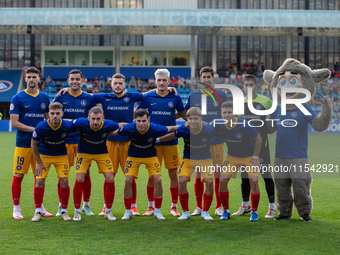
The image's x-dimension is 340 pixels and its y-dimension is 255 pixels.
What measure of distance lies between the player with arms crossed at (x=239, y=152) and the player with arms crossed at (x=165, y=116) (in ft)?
2.37

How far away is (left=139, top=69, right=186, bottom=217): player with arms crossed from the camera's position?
19.8 feet

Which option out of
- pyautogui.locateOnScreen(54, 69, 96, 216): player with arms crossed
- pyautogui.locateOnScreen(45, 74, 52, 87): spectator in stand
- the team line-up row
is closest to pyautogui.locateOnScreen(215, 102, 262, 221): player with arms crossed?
the team line-up row

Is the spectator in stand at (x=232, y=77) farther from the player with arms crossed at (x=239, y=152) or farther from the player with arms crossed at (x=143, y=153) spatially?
the player with arms crossed at (x=143, y=153)

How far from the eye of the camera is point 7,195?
7.21 metres

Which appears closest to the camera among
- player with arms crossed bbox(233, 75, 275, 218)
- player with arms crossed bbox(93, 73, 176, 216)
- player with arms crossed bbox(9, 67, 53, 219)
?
player with arms crossed bbox(9, 67, 53, 219)

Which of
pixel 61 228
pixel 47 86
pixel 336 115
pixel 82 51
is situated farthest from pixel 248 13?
pixel 61 228

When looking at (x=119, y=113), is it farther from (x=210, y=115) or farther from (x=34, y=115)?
(x=210, y=115)

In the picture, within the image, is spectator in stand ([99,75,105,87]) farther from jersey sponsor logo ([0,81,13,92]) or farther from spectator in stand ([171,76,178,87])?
jersey sponsor logo ([0,81,13,92])

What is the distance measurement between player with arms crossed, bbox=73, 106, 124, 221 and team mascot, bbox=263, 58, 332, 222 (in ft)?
7.48

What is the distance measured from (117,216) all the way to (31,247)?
5.39ft

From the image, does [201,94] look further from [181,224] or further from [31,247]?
[31,247]

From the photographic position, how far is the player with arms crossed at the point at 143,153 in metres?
5.64

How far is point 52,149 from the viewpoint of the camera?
5.72m

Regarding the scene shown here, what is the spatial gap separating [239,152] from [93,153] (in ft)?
6.62
